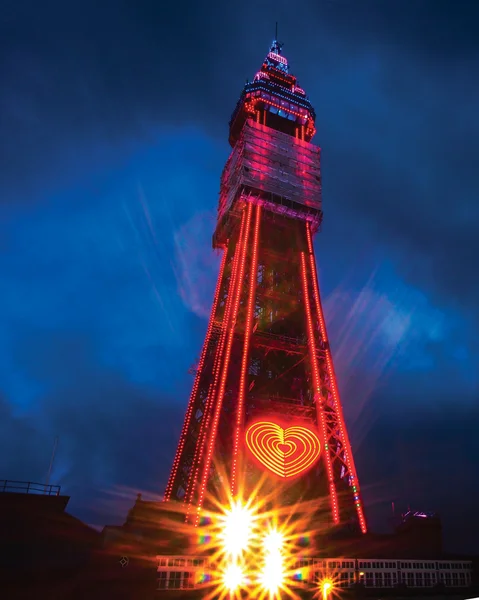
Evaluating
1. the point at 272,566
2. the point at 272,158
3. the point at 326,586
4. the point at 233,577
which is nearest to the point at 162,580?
the point at 233,577

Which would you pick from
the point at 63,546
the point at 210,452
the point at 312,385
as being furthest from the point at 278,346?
the point at 63,546

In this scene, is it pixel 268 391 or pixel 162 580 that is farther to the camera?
pixel 268 391

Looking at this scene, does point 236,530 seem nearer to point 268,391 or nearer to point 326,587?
point 326,587

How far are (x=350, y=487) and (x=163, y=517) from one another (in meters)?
12.7

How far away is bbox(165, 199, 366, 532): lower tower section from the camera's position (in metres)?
30.1

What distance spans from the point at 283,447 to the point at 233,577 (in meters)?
8.92

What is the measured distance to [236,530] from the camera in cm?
2641

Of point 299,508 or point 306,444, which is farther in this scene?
point 306,444

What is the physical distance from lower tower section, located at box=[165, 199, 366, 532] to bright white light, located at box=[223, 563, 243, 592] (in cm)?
365

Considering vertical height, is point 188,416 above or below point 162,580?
above

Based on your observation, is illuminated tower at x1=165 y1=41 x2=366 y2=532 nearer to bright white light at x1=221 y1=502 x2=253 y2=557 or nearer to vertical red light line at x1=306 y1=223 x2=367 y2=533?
vertical red light line at x1=306 y1=223 x2=367 y2=533

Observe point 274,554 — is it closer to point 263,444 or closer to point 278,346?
point 263,444

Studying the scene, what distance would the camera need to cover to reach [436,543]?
37000 mm

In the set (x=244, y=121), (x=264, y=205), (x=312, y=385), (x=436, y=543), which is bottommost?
(x=436, y=543)
